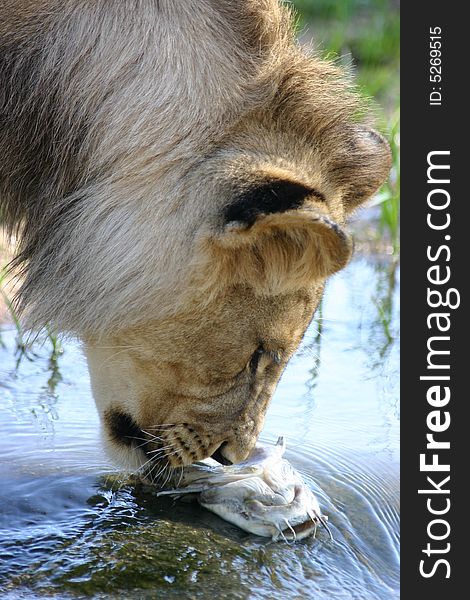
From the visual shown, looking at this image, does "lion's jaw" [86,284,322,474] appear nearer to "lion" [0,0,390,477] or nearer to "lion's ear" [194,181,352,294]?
"lion" [0,0,390,477]

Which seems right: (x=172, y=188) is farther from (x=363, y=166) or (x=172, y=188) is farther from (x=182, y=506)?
(x=182, y=506)

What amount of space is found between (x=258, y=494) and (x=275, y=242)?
3.20 ft

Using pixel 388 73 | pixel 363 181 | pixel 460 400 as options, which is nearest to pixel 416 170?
pixel 363 181

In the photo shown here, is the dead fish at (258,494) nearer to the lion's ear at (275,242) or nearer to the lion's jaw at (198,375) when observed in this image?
the lion's jaw at (198,375)

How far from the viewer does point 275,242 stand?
3.28 metres

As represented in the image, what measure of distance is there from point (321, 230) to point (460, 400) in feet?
3.84

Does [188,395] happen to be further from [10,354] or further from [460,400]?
[10,354]

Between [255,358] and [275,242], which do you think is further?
[255,358]

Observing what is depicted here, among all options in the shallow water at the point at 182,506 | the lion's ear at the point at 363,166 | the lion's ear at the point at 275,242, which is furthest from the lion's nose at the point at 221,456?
the lion's ear at the point at 363,166

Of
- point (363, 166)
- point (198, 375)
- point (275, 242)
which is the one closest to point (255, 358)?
point (198, 375)

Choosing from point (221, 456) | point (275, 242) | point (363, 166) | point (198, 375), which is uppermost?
point (363, 166)

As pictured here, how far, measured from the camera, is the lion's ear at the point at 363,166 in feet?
12.3

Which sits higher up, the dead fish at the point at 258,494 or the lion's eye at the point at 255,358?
the lion's eye at the point at 255,358

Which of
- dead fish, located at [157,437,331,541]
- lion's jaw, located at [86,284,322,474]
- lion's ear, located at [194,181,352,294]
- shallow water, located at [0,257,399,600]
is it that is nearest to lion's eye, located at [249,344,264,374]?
lion's jaw, located at [86,284,322,474]
